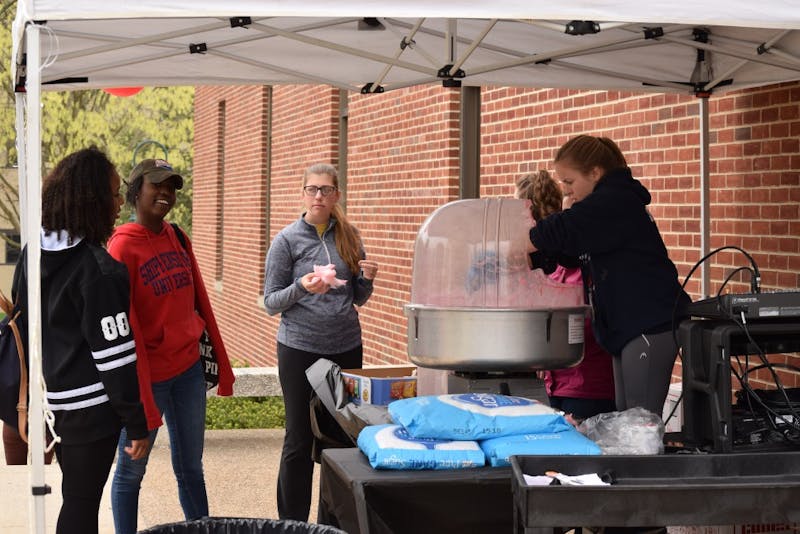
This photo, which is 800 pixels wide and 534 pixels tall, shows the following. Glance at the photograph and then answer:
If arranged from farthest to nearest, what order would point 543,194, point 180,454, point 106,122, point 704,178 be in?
point 106,122 → point 704,178 → point 543,194 → point 180,454

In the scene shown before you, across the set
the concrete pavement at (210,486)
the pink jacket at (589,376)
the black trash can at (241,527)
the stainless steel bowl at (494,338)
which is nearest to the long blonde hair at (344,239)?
the pink jacket at (589,376)

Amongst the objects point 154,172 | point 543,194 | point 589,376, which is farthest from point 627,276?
point 154,172

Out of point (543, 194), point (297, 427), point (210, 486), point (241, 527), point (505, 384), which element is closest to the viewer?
point (241, 527)

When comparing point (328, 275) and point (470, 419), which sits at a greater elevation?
point (328, 275)

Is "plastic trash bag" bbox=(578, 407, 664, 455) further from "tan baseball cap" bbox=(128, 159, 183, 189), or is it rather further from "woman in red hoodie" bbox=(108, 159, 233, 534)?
"tan baseball cap" bbox=(128, 159, 183, 189)

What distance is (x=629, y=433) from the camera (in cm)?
406

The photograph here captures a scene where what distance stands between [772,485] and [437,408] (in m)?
1.10

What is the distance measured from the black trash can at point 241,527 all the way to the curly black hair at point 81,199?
1344 mm

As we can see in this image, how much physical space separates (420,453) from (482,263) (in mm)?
1421

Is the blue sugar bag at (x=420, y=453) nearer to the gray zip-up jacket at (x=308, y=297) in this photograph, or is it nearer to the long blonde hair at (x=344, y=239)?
the gray zip-up jacket at (x=308, y=297)

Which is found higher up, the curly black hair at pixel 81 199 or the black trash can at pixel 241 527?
the curly black hair at pixel 81 199

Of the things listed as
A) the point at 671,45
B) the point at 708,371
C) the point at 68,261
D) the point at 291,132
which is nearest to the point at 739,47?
the point at 671,45

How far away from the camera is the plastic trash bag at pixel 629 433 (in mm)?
4023

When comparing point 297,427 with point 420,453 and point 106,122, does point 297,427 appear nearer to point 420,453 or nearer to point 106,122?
point 420,453
